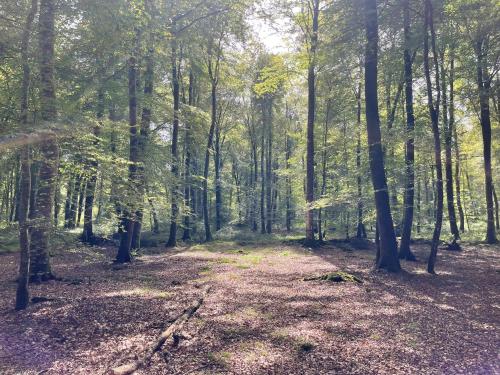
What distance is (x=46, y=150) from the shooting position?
7863 mm

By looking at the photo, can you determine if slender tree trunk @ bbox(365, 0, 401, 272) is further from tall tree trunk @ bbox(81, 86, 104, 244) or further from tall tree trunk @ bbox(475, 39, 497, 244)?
tall tree trunk @ bbox(81, 86, 104, 244)

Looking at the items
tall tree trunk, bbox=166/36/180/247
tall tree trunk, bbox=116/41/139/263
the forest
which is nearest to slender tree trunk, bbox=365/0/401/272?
the forest

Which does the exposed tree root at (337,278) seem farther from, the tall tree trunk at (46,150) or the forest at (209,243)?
the tall tree trunk at (46,150)

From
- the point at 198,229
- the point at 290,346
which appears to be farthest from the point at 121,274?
→ the point at 198,229

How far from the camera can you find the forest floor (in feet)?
16.0

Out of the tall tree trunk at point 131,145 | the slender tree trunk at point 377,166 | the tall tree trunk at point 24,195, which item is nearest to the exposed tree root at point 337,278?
the slender tree trunk at point 377,166

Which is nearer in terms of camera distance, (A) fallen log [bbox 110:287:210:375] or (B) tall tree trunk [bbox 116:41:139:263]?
(A) fallen log [bbox 110:287:210:375]

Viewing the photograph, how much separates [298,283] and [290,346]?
4996mm

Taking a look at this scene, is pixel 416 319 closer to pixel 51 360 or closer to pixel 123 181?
pixel 51 360

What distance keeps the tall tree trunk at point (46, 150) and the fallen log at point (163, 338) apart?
10.4ft

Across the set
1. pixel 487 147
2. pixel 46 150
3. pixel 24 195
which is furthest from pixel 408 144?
pixel 24 195

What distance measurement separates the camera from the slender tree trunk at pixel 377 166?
1202 cm

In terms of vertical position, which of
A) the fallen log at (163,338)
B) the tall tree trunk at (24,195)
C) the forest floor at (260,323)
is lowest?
the forest floor at (260,323)

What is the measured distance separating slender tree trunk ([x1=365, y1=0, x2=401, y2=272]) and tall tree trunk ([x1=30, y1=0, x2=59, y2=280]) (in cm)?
970
